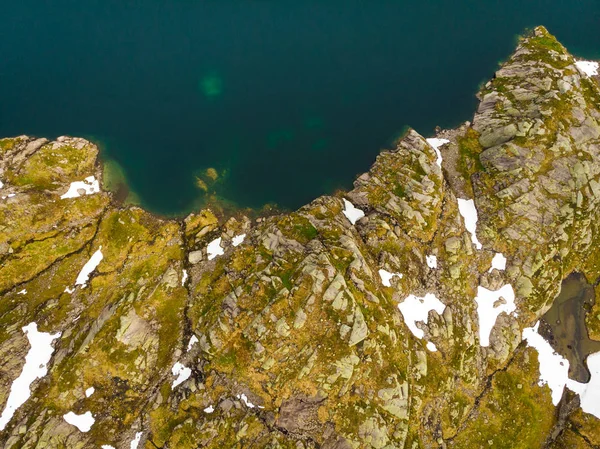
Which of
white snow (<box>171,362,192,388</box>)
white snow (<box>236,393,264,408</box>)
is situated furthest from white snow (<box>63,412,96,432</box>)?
white snow (<box>236,393,264,408</box>)

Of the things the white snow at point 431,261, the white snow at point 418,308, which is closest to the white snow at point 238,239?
the white snow at point 418,308

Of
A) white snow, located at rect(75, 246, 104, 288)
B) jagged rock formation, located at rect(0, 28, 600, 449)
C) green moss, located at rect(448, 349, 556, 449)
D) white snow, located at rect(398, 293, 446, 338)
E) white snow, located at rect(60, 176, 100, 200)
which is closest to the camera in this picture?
jagged rock formation, located at rect(0, 28, 600, 449)

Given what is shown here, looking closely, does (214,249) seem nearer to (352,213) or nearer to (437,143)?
(352,213)

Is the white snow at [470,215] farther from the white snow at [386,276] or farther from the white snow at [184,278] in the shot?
the white snow at [184,278]

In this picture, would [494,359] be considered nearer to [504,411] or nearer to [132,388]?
[504,411]

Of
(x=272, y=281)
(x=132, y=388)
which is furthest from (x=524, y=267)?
(x=132, y=388)

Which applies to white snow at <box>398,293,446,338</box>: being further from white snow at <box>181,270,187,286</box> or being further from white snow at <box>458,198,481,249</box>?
white snow at <box>181,270,187,286</box>
